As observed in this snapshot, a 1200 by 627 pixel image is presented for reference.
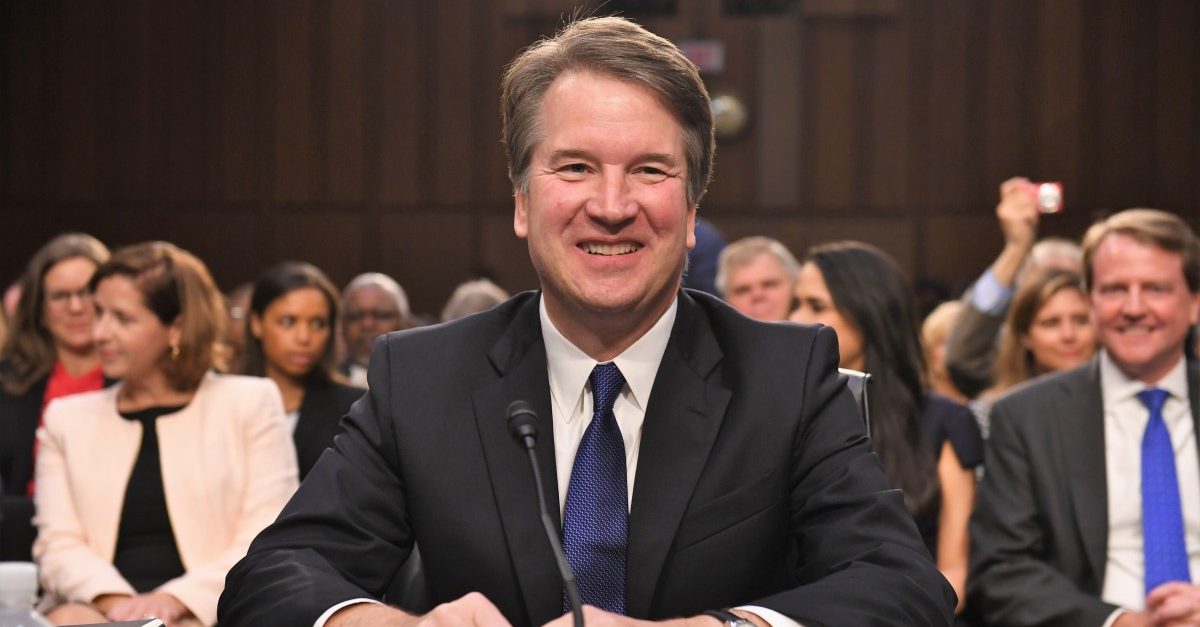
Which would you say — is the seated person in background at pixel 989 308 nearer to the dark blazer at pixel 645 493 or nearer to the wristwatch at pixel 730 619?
the dark blazer at pixel 645 493

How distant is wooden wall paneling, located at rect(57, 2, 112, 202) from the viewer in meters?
9.66

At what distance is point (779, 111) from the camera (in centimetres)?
953

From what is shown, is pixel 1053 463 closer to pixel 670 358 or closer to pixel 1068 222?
pixel 670 358

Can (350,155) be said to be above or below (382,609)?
above

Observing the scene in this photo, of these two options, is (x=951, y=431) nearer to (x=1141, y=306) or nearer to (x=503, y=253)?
(x=1141, y=306)

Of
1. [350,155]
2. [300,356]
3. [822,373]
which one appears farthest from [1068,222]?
[822,373]

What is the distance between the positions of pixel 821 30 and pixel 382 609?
842cm

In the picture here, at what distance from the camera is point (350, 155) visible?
9750mm

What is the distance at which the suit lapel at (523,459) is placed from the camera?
67.1 inches

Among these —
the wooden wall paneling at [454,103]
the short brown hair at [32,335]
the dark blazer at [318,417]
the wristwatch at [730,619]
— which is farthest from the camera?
the wooden wall paneling at [454,103]

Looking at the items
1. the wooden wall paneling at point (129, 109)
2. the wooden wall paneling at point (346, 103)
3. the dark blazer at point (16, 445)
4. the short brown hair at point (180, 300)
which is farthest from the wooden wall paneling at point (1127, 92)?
the dark blazer at point (16, 445)

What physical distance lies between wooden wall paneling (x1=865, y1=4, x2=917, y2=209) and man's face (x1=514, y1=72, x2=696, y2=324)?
Answer: 7.99 metres

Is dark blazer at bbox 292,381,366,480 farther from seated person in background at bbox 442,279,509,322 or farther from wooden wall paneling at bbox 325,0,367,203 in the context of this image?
wooden wall paneling at bbox 325,0,367,203

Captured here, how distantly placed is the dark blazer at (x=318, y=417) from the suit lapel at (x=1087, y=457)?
199cm
